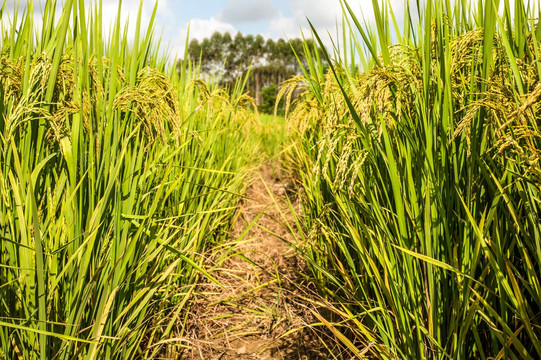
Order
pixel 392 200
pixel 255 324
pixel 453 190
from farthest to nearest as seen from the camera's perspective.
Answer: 1. pixel 255 324
2. pixel 392 200
3. pixel 453 190

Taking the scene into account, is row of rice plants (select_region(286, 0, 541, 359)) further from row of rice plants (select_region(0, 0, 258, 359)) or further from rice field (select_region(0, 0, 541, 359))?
row of rice plants (select_region(0, 0, 258, 359))

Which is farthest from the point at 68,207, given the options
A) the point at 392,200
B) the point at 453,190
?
the point at 453,190

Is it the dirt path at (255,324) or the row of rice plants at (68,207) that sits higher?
the row of rice plants at (68,207)

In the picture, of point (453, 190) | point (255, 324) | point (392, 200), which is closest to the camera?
point (453, 190)

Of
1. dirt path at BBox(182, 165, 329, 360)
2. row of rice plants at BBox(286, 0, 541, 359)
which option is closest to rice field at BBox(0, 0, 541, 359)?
row of rice plants at BBox(286, 0, 541, 359)

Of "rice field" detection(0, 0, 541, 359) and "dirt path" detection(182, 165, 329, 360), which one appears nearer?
"rice field" detection(0, 0, 541, 359)

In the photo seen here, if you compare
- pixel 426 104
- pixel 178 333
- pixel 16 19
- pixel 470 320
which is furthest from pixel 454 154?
pixel 16 19

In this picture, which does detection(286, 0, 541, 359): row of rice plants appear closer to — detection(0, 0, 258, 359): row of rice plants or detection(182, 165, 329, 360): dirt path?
detection(182, 165, 329, 360): dirt path

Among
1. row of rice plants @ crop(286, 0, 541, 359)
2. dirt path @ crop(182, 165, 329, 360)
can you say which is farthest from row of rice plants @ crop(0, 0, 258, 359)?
row of rice plants @ crop(286, 0, 541, 359)

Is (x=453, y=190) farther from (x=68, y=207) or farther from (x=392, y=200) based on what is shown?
Answer: (x=68, y=207)

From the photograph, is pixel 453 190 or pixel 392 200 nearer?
pixel 453 190

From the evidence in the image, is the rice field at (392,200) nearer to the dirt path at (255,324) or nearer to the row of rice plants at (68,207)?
the row of rice plants at (68,207)

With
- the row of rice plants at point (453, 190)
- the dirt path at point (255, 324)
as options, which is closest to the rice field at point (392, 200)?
the row of rice plants at point (453, 190)

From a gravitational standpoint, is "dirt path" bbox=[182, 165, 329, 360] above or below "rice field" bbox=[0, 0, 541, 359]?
below
